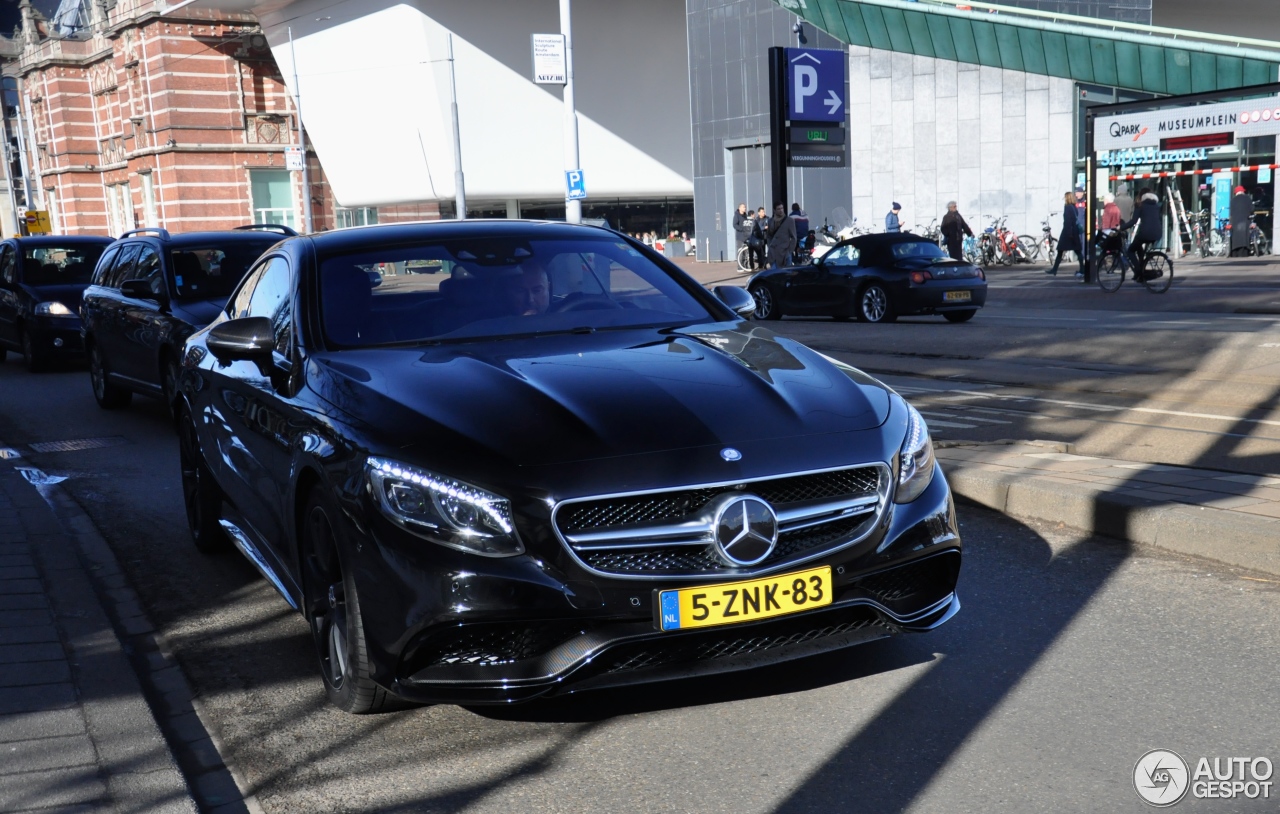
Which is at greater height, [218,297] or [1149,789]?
[218,297]

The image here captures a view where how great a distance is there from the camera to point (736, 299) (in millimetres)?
5508

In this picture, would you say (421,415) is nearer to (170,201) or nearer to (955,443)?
(955,443)

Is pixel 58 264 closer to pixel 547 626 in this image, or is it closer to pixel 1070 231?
pixel 547 626

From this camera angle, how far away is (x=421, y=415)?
12.4 ft

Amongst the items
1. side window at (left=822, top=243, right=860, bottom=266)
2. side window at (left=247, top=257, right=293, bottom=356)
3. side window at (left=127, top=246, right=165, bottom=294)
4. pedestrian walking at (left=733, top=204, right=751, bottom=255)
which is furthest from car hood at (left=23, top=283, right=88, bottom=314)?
pedestrian walking at (left=733, top=204, right=751, bottom=255)

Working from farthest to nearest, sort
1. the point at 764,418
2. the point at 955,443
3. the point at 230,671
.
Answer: the point at 955,443 < the point at 230,671 < the point at 764,418

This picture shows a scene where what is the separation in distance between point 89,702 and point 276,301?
175 centimetres

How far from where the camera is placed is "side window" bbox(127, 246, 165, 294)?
1091cm

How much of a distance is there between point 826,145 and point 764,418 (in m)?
24.6

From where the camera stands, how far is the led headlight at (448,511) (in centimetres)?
348

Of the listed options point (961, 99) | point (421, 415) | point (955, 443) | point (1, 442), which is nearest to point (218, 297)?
point (1, 442)

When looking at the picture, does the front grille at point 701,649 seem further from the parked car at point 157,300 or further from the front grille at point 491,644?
the parked car at point 157,300

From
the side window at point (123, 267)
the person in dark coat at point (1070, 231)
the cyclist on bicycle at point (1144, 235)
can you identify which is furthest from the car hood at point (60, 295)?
the person in dark coat at point (1070, 231)

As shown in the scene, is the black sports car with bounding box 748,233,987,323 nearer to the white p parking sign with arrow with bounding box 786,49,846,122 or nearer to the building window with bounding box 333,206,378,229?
the white p parking sign with arrow with bounding box 786,49,846,122
